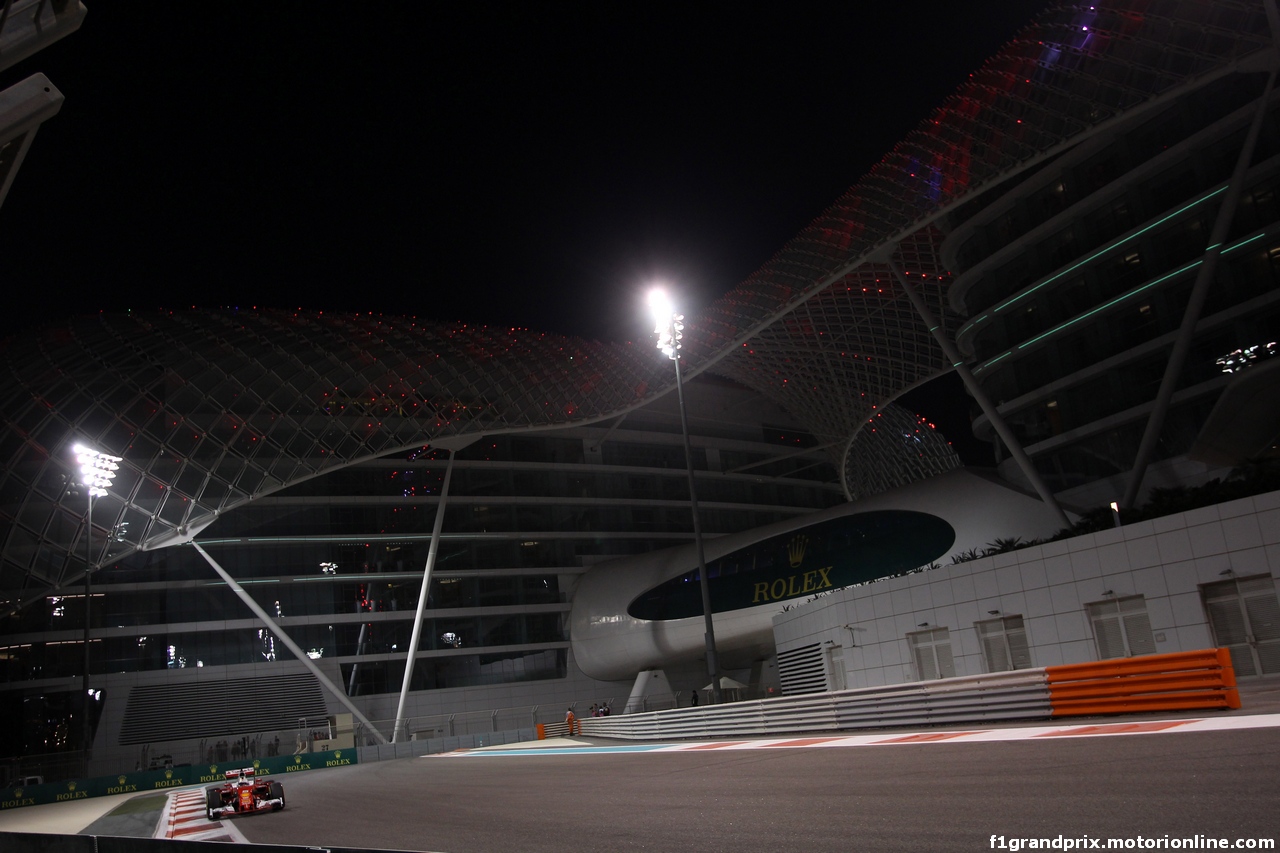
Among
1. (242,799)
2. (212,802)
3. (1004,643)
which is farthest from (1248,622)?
(212,802)

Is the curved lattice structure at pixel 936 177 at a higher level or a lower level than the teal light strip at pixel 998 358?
higher

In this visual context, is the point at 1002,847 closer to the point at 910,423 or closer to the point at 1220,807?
the point at 1220,807

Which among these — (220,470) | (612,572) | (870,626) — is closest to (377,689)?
(612,572)

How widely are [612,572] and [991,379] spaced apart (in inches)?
1151

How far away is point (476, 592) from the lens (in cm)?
6575

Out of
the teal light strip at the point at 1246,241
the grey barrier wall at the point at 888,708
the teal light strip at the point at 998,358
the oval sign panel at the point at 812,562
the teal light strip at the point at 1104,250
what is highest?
the teal light strip at the point at 1104,250

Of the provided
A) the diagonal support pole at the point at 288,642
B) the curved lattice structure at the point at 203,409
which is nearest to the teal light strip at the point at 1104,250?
the curved lattice structure at the point at 203,409

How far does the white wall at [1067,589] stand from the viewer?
20.8 m

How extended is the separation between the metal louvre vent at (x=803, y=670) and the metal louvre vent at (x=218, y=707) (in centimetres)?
3377

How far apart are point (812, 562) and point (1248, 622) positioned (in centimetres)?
2691

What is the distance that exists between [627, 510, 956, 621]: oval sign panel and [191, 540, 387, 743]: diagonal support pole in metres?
18.3

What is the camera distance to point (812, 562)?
154 ft

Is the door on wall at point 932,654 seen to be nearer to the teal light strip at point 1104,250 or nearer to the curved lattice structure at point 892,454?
the teal light strip at point 1104,250

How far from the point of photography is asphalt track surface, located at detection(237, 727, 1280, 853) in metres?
6.39
